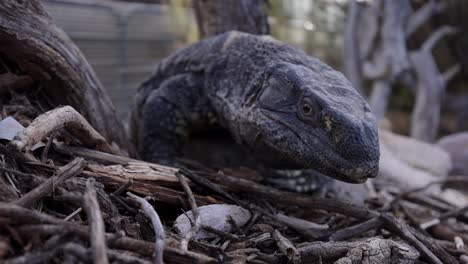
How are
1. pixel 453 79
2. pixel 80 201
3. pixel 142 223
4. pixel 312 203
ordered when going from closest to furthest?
pixel 80 201 < pixel 142 223 < pixel 312 203 < pixel 453 79

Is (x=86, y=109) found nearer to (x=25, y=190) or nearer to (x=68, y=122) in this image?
(x=68, y=122)

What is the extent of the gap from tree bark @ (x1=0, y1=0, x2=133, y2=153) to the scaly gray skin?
0.34 meters

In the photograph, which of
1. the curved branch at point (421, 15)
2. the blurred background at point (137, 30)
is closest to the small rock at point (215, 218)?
the blurred background at point (137, 30)

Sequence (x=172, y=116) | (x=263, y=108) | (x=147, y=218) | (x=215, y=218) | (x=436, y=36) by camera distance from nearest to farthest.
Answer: (x=147, y=218) → (x=215, y=218) → (x=263, y=108) → (x=172, y=116) → (x=436, y=36)

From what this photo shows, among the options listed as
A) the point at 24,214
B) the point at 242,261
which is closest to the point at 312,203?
the point at 242,261

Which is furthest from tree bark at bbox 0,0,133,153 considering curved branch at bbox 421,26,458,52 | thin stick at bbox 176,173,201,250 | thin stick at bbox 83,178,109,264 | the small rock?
curved branch at bbox 421,26,458,52

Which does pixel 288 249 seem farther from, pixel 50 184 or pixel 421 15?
pixel 421 15

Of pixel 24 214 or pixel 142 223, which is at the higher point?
pixel 24 214

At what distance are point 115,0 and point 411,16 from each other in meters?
4.83

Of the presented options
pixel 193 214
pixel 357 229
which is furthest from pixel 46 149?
pixel 357 229

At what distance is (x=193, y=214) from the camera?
185 centimetres

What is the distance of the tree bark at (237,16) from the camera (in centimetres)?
357

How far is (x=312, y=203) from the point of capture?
228 centimetres

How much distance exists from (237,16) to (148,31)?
5.36 metres
